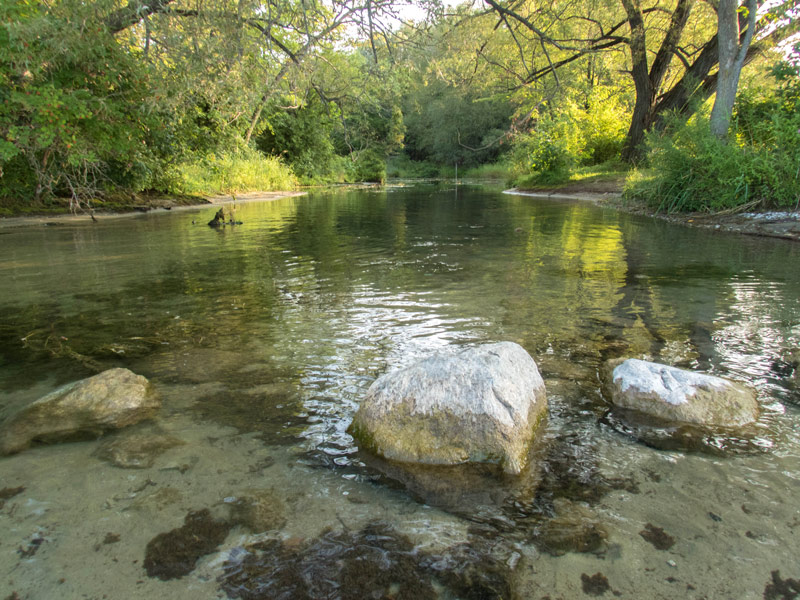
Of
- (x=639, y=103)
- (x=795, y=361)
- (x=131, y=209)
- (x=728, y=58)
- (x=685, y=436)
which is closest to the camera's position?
(x=685, y=436)

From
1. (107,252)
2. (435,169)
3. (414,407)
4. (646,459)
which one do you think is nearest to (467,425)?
(414,407)

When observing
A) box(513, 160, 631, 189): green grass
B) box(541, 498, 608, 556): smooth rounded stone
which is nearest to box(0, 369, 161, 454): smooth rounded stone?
box(541, 498, 608, 556): smooth rounded stone

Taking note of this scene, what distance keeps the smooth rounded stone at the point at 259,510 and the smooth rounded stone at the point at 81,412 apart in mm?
1214

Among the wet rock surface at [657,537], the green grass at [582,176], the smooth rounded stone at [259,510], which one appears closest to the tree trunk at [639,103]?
the green grass at [582,176]

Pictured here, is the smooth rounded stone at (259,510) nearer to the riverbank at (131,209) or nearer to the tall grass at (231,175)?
the riverbank at (131,209)

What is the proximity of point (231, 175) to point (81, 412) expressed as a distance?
956 inches

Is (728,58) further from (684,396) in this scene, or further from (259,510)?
(259,510)

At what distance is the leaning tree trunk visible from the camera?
12781mm

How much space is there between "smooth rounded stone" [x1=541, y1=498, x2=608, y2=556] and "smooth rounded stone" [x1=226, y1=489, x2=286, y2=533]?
1.23 meters

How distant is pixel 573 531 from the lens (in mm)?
2279

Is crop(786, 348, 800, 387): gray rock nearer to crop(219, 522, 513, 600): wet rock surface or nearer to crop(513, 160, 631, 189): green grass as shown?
crop(219, 522, 513, 600): wet rock surface

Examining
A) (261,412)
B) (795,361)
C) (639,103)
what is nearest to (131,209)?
(261,412)

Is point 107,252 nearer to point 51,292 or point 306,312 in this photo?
point 51,292

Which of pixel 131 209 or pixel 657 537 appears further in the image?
pixel 131 209
